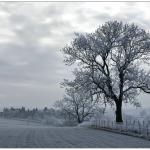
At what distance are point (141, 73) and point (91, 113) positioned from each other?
5307 cm

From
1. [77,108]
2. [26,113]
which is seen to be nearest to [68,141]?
[77,108]

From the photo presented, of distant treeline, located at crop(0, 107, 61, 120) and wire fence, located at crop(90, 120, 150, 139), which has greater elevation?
distant treeline, located at crop(0, 107, 61, 120)

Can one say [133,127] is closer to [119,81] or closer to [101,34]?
[119,81]

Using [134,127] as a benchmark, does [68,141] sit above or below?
below

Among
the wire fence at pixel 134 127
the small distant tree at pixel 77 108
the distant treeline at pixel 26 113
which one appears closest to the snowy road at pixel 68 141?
the wire fence at pixel 134 127

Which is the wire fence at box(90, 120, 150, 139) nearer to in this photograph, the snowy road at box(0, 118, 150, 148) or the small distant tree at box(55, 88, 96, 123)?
the snowy road at box(0, 118, 150, 148)

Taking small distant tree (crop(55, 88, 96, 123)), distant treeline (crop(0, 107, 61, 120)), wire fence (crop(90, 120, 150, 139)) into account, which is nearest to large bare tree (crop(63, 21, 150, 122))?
wire fence (crop(90, 120, 150, 139))

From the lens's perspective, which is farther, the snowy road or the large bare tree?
the large bare tree

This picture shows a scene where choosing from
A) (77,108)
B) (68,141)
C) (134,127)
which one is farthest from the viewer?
(77,108)

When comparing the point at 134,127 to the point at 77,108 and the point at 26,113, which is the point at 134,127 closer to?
the point at 77,108

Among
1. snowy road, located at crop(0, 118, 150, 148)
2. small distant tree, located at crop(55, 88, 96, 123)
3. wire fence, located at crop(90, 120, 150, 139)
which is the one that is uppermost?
small distant tree, located at crop(55, 88, 96, 123)

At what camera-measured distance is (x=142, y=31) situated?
51875 millimetres

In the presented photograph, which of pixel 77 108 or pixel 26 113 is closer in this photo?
pixel 77 108

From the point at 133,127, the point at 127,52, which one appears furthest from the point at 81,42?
the point at 133,127
